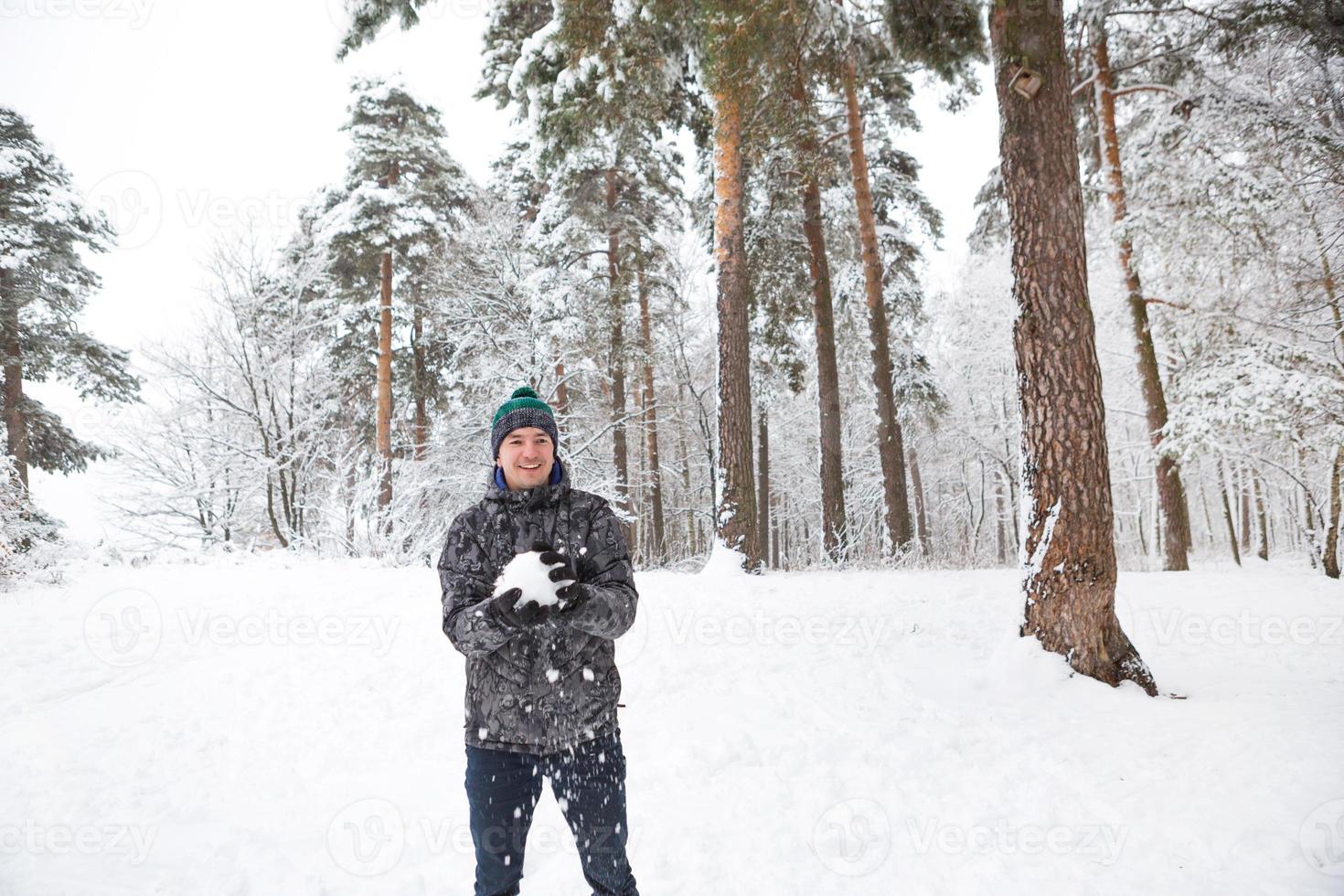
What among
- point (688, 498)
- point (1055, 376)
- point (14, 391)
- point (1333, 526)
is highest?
point (14, 391)

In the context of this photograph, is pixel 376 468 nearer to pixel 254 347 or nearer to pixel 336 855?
pixel 254 347

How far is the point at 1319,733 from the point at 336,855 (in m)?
5.07

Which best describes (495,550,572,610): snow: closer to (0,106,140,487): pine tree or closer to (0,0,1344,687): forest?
(0,0,1344,687): forest

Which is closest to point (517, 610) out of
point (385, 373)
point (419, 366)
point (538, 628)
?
point (538, 628)

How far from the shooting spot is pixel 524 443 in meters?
2.16

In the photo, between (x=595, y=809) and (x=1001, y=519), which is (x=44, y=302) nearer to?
(x=595, y=809)

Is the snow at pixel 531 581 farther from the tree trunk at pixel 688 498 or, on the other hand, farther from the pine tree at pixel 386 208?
the tree trunk at pixel 688 498

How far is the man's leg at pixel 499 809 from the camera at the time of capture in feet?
6.34

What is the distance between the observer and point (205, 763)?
11.5 feet

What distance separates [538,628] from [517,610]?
0.95 feet

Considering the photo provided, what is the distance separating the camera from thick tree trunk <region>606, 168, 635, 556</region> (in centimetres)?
1312

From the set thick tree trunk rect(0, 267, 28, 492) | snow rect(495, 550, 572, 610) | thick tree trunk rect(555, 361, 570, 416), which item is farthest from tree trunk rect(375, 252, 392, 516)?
snow rect(495, 550, 572, 610)

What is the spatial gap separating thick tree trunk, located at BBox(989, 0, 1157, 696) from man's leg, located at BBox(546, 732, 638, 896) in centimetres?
359

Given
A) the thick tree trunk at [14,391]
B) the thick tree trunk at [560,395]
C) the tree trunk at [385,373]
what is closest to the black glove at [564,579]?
the thick tree trunk at [560,395]
